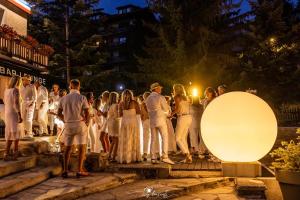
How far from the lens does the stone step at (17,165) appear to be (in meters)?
6.64

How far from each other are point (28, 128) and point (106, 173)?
378 cm

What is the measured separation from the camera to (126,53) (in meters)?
41.8

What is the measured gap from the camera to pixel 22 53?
49.7 feet

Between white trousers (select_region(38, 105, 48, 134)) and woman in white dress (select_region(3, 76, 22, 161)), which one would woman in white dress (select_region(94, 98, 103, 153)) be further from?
woman in white dress (select_region(3, 76, 22, 161))

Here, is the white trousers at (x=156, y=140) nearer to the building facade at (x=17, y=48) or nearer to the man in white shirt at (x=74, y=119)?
the man in white shirt at (x=74, y=119)

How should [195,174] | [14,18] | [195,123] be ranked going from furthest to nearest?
[14,18], [195,123], [195,174]

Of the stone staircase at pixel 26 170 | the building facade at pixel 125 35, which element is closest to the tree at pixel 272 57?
the stone staircase at pixel 26 170

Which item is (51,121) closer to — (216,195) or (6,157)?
(6,157)

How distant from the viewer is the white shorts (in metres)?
6.95

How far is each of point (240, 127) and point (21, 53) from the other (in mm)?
11398

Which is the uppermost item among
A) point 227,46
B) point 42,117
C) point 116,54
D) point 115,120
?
point 116,54

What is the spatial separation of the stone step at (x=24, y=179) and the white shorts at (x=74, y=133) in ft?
2.78

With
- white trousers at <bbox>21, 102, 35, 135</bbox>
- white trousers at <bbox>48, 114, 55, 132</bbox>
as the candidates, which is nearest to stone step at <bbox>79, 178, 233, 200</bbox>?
white trousers at <bbox>21, 102, 35, 135</bbox>

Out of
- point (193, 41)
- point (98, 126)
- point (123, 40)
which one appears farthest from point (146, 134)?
point (123, 40)
